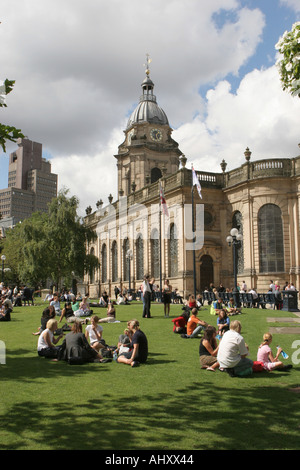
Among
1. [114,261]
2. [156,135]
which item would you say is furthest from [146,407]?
[156,135]

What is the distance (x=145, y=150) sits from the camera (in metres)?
58.3

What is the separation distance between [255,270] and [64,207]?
18.4 m

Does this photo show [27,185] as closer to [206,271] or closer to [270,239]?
[206,271]

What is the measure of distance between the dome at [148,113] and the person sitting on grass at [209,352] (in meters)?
52.7

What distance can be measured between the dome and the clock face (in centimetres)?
128

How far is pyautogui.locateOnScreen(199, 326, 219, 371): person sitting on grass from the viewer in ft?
31.2

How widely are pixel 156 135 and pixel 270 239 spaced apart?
2993 cm

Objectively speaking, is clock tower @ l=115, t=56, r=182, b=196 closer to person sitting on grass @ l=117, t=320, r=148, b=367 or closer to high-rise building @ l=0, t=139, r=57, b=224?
person sitting on grass @ l=117, t=320, r=148, b=367

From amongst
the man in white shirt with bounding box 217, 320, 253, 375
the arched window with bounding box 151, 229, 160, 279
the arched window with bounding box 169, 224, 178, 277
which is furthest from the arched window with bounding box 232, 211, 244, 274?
the man in white shirt with bounding box 217, 320, 253, 375

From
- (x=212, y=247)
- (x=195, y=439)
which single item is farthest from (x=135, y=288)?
(x=195, y=439)

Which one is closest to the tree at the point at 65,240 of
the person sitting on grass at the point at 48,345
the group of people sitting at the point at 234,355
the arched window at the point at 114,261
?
the arched window at the point at 114,261

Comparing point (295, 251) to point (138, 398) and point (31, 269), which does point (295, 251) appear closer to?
point (31, 269)

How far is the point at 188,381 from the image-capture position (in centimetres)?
832

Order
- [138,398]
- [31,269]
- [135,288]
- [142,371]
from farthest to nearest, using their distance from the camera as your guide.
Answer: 1. [135,288]
2. [31,269]
3. [142,371]
4. [138,398]
